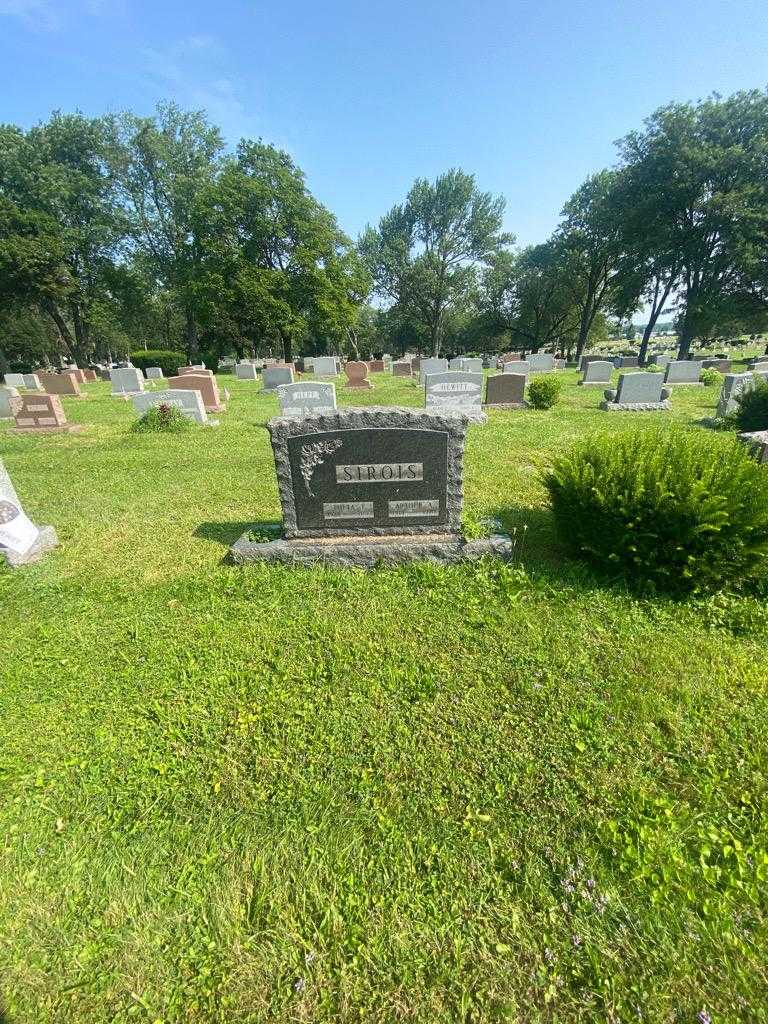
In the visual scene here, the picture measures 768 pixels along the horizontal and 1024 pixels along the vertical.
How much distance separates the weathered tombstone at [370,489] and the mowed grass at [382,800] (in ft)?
1.06

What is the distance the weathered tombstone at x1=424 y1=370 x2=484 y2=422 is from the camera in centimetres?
989

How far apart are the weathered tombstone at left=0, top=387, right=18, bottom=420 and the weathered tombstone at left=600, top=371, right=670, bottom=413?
1720 centimetres

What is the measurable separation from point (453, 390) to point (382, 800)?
930 centimetres

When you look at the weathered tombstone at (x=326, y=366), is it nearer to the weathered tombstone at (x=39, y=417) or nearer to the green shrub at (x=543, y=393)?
the green shrub at (x=543, y=393)

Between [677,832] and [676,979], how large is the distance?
19.8 inches

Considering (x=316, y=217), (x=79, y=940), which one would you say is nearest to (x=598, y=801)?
(x=79, y=940)

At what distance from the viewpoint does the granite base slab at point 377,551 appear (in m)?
3.71

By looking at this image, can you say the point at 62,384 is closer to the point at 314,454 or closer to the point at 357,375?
the point at 357,375

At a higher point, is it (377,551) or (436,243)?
(436,243)

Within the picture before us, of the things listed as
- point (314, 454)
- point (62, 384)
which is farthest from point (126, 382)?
point (314, 454)

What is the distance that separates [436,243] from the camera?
38969 mm

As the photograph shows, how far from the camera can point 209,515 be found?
5.09 meters

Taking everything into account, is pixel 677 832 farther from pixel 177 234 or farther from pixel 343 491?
pixel 177 234

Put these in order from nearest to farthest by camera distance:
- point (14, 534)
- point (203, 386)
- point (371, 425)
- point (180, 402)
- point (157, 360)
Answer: point (371, 425), point (14, 534), point (180, 402), point (203, 386), point (157, 360)
